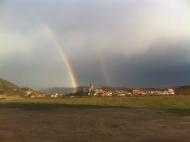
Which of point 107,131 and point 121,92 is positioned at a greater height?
point 121,92

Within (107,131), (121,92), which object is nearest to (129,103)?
(107,131)

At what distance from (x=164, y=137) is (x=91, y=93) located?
8234cm

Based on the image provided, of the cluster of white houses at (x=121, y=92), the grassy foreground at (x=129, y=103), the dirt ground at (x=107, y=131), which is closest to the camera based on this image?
the dirt ground at (x=107, y=131)

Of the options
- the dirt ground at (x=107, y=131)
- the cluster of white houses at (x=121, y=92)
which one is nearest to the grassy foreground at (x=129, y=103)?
the dirt ground at (x=107, y=131)

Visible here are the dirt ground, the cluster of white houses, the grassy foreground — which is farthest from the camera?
the cluster of white houses

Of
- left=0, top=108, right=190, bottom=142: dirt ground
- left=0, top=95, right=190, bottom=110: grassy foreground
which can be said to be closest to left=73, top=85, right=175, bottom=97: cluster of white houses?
left=0, top=95, right=190, bottom=110: grassy foreground

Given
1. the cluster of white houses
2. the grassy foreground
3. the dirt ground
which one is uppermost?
the cluster of white houses

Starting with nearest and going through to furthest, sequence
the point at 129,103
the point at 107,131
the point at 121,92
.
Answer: the point at 107,131, the point at 129,103, the point at 121,92

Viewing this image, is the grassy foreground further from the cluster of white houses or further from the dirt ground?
the cluster of white houses

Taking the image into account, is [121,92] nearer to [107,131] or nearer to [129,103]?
[129,103]

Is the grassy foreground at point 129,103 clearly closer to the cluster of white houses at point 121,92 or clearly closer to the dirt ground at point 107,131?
the dirt ground at point 107,131

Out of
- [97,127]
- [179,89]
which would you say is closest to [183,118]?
[97,127]

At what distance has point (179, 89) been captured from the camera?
10369 cm

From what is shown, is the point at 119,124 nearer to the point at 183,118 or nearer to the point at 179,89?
the point at 183,118
